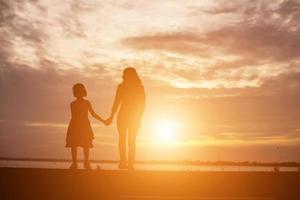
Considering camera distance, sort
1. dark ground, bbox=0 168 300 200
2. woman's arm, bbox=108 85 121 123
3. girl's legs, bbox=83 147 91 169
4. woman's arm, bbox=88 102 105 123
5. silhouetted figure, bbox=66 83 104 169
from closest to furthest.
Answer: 1. dark ground, bbox=0 168 300 200
2. girl's legs, bbox=83 147 91 169
3. woman's arm, bbox=108 85 121 123
4. silhouetted figure, bbox=66 83 104 169
5. woman's arm, bbox=88 102 105 123

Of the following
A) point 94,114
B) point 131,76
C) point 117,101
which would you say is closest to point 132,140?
point 117,101

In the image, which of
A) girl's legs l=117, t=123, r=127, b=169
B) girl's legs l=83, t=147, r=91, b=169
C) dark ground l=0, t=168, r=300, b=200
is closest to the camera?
dark ground l=0, t=168, r=300, b=200

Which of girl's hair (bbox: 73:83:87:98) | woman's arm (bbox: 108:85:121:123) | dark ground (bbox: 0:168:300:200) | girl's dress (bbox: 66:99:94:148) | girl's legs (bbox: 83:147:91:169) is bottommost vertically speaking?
dark ground (bbox: 0:168:300:200)

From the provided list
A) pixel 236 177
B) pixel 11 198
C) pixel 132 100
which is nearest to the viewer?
pixel 11 198

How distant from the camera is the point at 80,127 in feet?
51.0

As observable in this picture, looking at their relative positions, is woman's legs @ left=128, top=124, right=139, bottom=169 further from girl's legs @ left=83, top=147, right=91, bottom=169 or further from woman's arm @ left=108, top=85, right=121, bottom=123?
girl's legs @ left=83, top=147, right=91, bottom=169

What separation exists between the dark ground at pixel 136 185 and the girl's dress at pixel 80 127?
3573 mm

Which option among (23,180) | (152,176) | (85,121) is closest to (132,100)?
(85,121)

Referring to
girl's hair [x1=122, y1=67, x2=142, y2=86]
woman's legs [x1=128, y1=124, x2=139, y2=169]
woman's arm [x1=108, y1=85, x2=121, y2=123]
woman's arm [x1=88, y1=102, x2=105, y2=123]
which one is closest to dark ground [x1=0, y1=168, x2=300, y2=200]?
woman's legs [x1=128, y1=124, x2=139, y2=169]

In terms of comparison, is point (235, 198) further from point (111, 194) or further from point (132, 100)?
point (132, 100)

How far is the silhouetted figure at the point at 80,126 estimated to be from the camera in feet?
50.4

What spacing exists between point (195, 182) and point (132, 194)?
1589 mm

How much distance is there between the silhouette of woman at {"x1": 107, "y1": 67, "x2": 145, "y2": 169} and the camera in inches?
584

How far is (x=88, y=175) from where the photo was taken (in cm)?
1151
